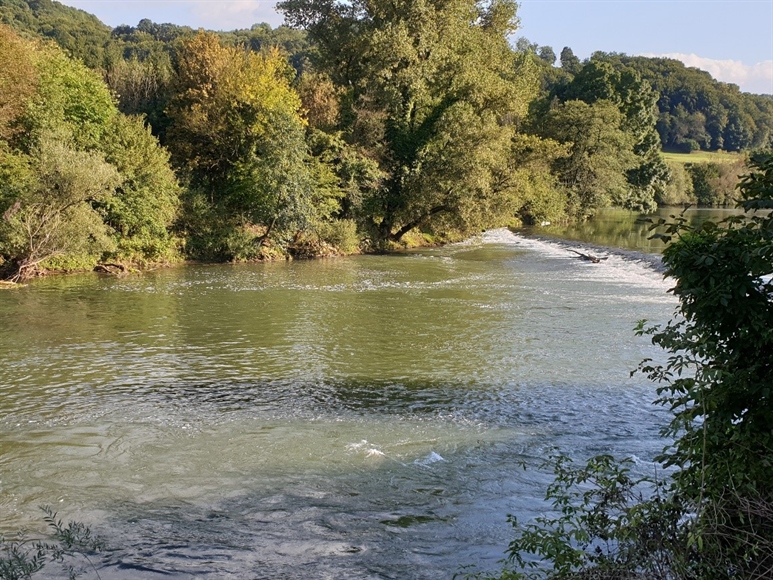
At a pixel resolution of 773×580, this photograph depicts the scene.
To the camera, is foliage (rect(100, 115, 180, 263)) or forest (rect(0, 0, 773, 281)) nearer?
forest (rect(0, 0, 773, 281))

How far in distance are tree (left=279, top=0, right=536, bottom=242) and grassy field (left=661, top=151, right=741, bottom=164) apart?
61.8 meters

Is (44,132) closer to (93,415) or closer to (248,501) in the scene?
(93,415)

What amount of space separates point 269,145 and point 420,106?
11431mm

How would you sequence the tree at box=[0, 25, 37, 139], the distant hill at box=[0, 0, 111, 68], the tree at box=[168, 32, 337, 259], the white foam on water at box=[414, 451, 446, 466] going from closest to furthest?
1. the white foam on water at box=[414, 451, 446, 466]
2. the tree at box=[0, 25, 37, 139]
3. the tree at box=[168, 32, 337, 259]
4. the distant hill at box=[0, 0, 111, 68]

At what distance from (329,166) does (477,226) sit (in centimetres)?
986

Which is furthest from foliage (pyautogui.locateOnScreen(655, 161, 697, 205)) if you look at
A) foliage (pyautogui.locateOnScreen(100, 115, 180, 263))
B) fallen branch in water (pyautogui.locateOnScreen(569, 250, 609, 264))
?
foliage (pyautogui.locateOnScreen(100, 115, 180, 263))

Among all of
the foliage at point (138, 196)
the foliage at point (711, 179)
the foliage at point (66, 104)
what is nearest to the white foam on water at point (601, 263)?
the foliage at point (138, 196)

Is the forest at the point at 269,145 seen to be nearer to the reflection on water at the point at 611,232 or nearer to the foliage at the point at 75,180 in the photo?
the foliage at the point at 75,180

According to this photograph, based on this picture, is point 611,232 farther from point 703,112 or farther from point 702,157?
point 703,112

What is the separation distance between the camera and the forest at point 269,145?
2705 centimetres

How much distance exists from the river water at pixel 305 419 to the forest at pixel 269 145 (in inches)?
232

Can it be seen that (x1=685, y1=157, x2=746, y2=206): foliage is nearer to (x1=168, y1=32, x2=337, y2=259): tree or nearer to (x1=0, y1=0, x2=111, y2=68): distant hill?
(x1=168, y1=32, x2=337, y2=259): tree

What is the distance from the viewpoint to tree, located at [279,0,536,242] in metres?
37.8

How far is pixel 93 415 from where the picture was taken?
11.4 m
